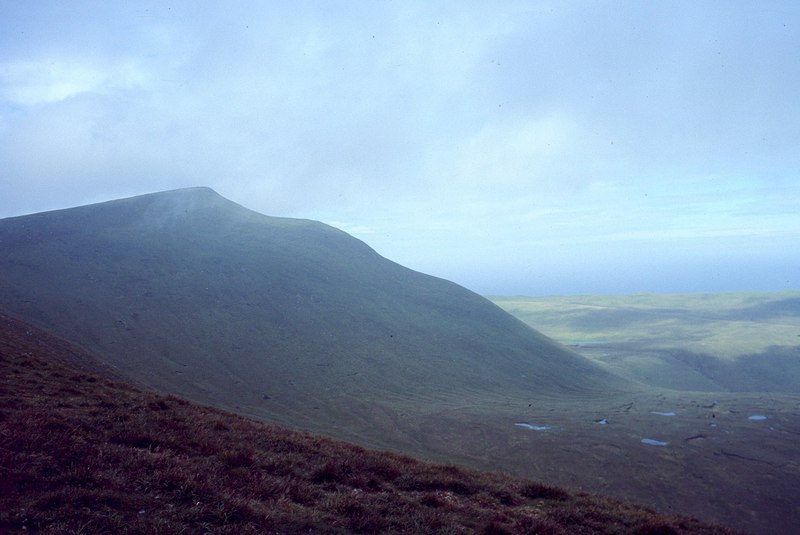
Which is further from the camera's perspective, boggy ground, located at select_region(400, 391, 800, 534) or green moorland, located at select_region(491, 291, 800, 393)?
green moorland, located at select_region(491, 291, 800, 393)

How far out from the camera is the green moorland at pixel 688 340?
7069 centimetres

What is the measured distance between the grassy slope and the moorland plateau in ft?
46.6

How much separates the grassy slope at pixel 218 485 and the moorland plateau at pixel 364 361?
14.2 meters

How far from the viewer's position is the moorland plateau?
2766 centimetres

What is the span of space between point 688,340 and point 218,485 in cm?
10696

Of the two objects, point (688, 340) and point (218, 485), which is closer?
point (218, 485)

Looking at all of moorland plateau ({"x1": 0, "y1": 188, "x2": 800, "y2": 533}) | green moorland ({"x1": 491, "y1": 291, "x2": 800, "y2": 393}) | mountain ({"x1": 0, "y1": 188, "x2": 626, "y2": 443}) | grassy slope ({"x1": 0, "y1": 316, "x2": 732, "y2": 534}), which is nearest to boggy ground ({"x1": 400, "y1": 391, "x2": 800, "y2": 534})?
moorland plateau ({"x1": 0, "y1": 188, "x2": 800, "y2": 533})

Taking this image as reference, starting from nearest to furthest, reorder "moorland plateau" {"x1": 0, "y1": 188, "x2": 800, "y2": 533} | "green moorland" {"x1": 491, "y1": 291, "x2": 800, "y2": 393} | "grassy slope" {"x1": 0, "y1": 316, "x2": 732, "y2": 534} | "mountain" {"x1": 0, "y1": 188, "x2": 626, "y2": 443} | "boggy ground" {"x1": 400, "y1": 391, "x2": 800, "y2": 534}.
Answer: "grassy slope" {"x1": 0, "y1": 316, "x2": 732, "y2": 534}, "boggy ground" {"x1": 400, "y1": 391, "x2": 800, "y2": 534}, "moorland plateau" {"x1": 0, "y1": 188, "x2": 800, "y2": 533}, "mountain" {"x1": 0, "y1": 188, "x2": 626, "y2": 443}, "green moorland" {"x1": 491, "y1": 291, "x2": 800, "y2": 393}

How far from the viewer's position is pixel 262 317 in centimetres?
5066

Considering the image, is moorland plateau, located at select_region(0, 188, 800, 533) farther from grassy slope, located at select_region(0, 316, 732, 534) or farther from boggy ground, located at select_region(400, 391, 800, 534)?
grassy slope, located at select_region(0, 316, 732, 534)

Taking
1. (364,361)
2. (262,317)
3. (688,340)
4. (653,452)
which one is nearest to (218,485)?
(653,452)

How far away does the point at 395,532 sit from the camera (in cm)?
739

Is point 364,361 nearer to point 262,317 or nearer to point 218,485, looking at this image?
point 262,317

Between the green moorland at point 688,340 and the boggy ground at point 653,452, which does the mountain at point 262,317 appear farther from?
the green moorland at point 688,340
